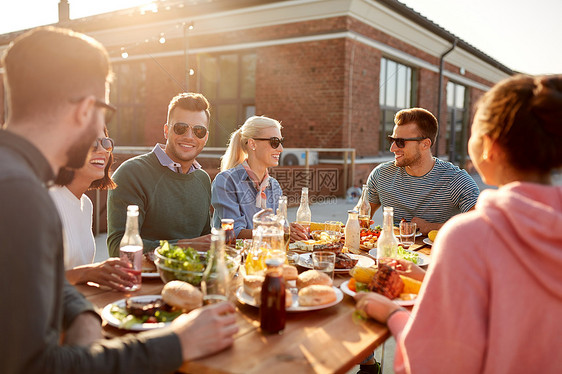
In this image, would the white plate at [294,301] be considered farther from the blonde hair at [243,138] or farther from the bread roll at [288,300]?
the blonde hair at [243,138]

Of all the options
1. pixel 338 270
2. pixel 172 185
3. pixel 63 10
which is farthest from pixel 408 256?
pixel 63 10

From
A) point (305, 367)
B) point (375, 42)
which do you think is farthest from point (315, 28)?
point (305, 367)

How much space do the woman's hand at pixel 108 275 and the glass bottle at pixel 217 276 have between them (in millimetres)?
471

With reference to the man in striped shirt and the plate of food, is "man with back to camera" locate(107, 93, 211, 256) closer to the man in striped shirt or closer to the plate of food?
the plate of food

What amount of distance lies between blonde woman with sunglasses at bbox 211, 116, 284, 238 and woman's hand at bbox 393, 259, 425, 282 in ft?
4.18

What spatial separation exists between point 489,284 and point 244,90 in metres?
11.9

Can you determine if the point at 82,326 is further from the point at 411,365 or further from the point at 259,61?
the point at 259,61

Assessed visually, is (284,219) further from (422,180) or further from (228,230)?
(422,180)

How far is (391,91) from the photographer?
513 inches

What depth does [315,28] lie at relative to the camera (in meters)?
10.7

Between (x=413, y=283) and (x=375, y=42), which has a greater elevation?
(x=375, y=42)

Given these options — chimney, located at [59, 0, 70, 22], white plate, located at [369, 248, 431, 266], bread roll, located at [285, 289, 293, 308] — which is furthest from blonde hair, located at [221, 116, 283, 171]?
chimney, located at [59, 0, 70, 22]

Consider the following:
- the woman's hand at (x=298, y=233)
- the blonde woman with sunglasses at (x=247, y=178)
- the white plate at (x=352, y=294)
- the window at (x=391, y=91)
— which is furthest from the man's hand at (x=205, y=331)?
the window at (x=391, y=91)

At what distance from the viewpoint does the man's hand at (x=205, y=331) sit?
1252mm
